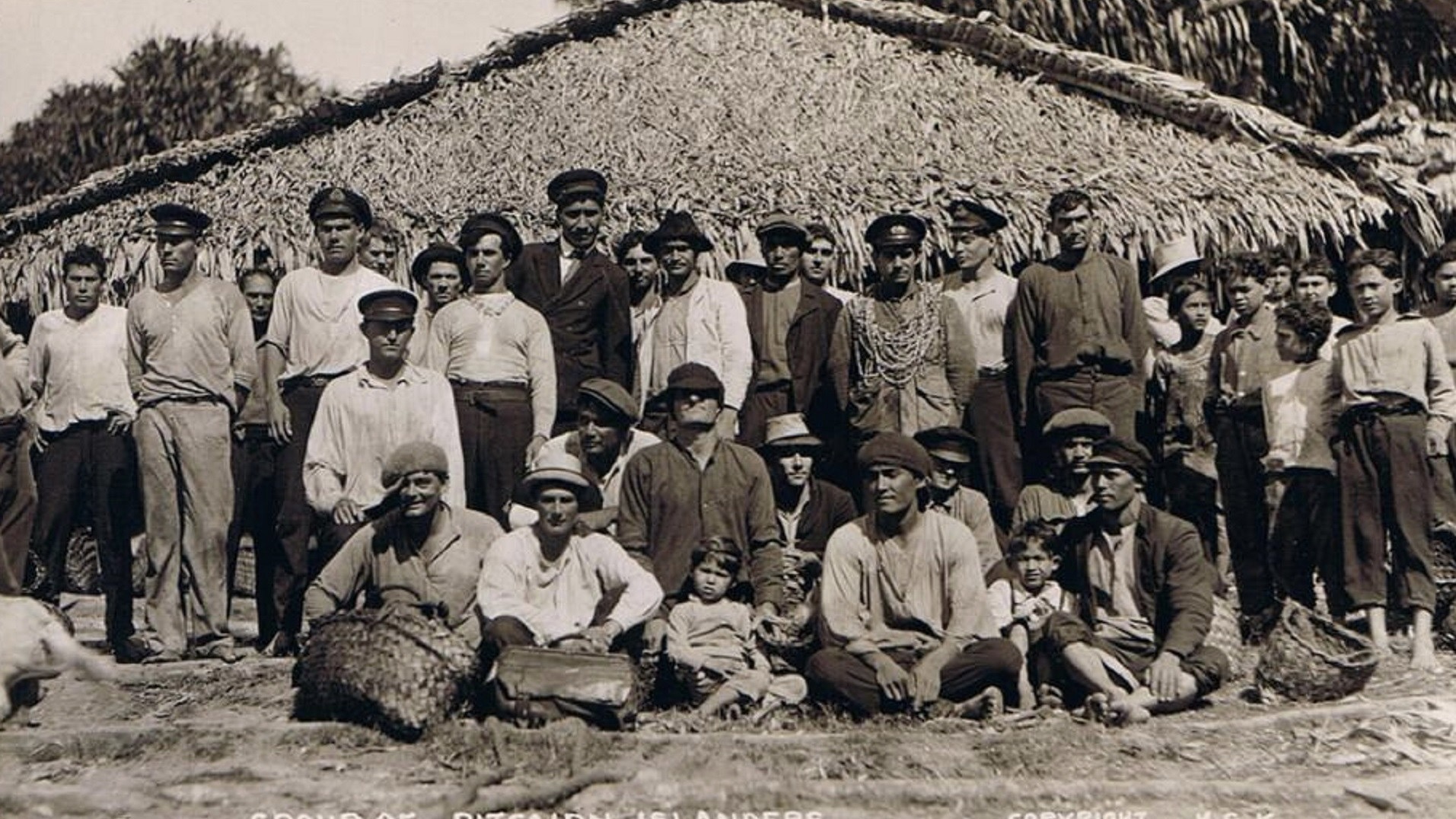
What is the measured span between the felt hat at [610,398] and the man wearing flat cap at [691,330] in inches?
16.5

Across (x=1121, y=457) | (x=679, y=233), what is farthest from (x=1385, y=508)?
(x=679, y=233)

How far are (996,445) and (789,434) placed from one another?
35.9 inches

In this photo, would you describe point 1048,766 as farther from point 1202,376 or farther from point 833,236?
point 833,236

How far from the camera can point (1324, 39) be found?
10633 millimetres

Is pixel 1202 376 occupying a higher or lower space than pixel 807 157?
lower

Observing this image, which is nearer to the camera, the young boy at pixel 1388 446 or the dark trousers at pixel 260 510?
the young boy at pixel 1388 446

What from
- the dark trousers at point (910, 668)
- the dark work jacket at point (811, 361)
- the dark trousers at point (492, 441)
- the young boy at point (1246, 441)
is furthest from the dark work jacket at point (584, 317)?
the young boy at point (1246, 441)

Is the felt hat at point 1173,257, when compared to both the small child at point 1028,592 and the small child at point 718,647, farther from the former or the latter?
the small child at point 718,647

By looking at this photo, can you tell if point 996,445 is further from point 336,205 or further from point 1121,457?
point 336,205

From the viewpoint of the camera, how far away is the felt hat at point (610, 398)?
21.0 feet

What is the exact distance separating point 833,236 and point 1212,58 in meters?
4.49

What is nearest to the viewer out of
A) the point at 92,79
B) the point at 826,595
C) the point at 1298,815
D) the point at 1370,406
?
the point at 1298,815

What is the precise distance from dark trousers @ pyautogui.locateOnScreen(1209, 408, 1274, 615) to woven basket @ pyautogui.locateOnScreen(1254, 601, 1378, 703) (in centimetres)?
92

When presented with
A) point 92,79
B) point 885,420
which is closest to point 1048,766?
point 885,420
